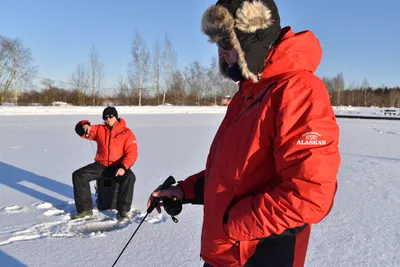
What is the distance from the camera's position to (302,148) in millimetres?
1017

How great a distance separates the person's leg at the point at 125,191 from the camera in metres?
3.74

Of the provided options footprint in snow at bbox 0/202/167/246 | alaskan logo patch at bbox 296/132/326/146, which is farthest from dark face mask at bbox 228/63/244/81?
footprint in snow at bbox 0/202/167/246

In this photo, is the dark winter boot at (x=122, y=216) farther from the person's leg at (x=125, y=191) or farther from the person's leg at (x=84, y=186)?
the person's leg at (x=84, y=186)

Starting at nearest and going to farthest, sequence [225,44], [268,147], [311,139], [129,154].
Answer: [311,139] → [268,147] → [225,44] → [129,154]

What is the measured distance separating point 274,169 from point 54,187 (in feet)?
15.0

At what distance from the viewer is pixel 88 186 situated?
391 cm

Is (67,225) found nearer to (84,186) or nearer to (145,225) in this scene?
(84,186)

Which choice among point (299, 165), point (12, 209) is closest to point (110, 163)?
point (12, 209)

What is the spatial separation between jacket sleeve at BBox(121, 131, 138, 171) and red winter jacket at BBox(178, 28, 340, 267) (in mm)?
2850

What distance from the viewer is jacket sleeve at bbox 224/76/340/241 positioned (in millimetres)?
1011

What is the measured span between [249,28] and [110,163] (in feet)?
11.2

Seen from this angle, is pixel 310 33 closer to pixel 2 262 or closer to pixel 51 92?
pixel 2 262

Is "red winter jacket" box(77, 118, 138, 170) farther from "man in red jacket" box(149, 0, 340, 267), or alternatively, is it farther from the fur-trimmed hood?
the fur-trimmed hood

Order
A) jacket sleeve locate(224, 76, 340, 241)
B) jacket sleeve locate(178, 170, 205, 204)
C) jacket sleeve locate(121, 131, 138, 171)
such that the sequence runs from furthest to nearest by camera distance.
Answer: jacket sleeve locate(121, 131, 138, 171), jacket sleeve locate(178, 170, 205, 204), jacket sleeve locate(224, 76, 340, 241)
